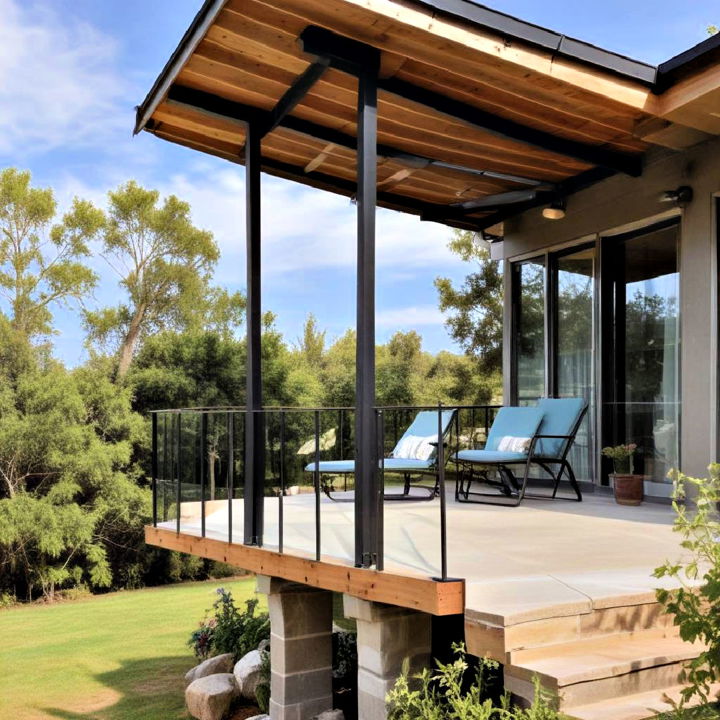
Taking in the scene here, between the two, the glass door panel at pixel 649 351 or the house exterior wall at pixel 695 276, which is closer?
the house exterior wall at pixel 695 276

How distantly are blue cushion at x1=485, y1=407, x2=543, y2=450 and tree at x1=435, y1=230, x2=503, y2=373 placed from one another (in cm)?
1265

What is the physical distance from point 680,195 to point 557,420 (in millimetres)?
2024

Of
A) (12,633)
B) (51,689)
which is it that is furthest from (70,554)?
(51,689)

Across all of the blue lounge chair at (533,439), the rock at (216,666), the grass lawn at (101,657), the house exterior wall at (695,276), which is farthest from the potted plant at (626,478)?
the grass lawn at (101,657)

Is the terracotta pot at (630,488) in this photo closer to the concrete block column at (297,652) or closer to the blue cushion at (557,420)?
the blue cushion at (557,420)

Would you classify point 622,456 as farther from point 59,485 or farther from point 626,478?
point 59,485

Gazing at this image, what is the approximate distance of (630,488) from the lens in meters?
6.38

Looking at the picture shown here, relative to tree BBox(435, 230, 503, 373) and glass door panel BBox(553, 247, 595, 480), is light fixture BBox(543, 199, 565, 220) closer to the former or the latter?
glass door panel BBox(553, 247, 595, 480)

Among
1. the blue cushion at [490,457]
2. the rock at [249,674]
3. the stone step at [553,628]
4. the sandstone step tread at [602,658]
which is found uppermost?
the blue cushion at [490,457]

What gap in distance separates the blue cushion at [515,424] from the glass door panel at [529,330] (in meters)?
1.01

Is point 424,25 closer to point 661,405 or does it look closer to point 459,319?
point 661,405

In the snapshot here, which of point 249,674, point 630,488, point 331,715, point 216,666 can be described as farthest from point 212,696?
point 630,488

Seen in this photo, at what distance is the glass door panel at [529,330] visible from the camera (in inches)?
318

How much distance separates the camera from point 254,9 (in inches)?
154
